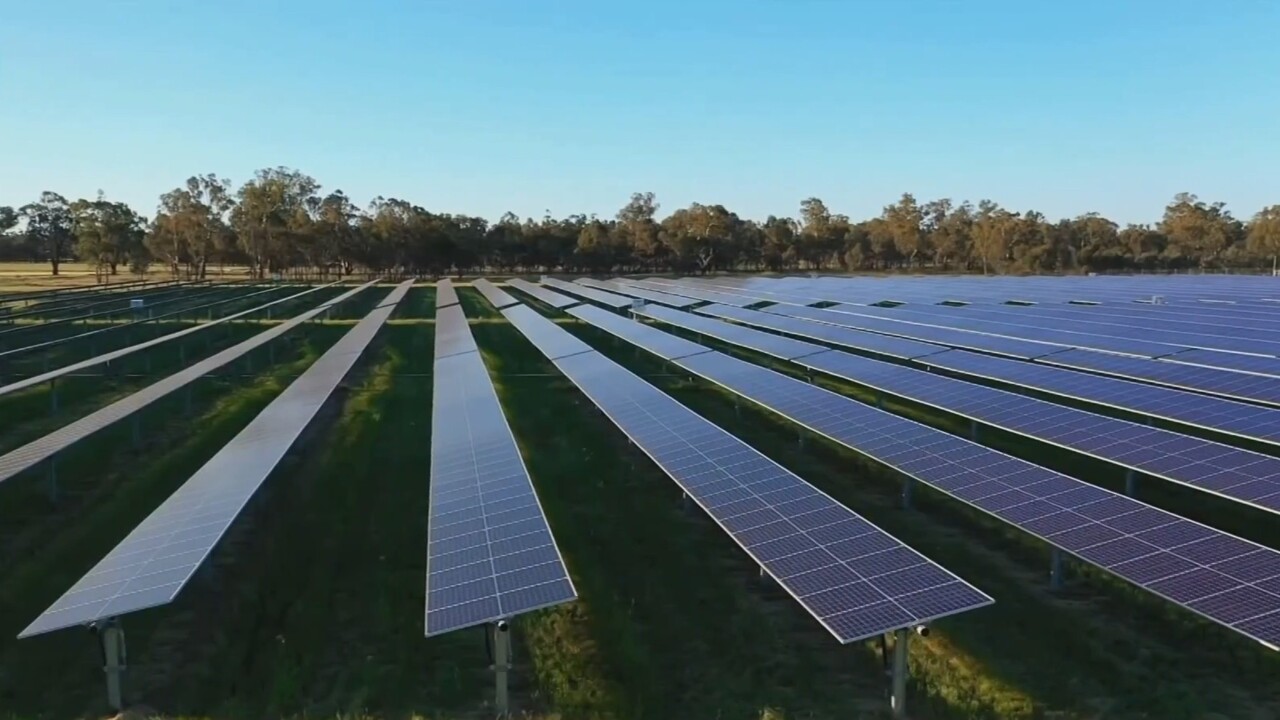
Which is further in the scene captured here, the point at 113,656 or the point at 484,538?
the point at 484,538

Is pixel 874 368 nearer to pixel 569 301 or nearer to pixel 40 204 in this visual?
pixel 569 301

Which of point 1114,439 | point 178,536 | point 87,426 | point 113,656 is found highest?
point 1114,439

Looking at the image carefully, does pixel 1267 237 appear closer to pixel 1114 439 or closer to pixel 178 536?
pixel 1114 439

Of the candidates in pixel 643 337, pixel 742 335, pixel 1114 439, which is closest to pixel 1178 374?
pixel 1114 439

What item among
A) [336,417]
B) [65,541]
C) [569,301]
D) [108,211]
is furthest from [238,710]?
[108,211]

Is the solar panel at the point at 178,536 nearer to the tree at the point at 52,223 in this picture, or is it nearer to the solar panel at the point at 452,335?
the solar panel at the point at 452,335

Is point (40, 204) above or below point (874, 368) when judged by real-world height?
above
